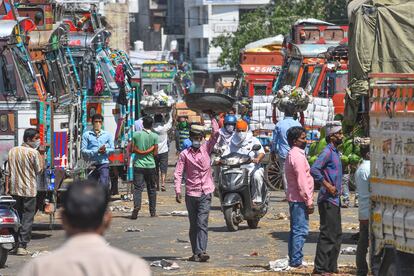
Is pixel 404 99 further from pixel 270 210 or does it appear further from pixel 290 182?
pixel 270 210

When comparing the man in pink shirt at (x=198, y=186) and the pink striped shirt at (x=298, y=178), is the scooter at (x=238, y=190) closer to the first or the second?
the man in pink shirt at (x=198, y=186)

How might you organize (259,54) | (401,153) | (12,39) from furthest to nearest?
(259,54) → (12,39) → (401,153)

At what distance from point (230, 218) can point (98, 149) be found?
2757 millimetres

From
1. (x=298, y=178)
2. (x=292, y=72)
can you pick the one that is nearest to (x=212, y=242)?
(x=298, y=178)

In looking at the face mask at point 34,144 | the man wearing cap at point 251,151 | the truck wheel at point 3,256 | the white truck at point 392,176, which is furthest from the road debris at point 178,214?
the white truck at point 392,176

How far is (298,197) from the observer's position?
1409 centimetres

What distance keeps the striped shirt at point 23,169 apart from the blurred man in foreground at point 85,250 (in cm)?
1047

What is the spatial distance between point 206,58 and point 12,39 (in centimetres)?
8224

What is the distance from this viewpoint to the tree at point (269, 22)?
63.3 metres

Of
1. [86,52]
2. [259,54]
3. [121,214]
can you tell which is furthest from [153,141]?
[259,54]

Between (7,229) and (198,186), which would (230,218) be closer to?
(198,186)

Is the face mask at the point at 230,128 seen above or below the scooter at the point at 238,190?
above

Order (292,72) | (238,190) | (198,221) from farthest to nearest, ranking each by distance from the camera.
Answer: (292,72), (238,190), (198,221)

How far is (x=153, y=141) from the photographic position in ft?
66.6
